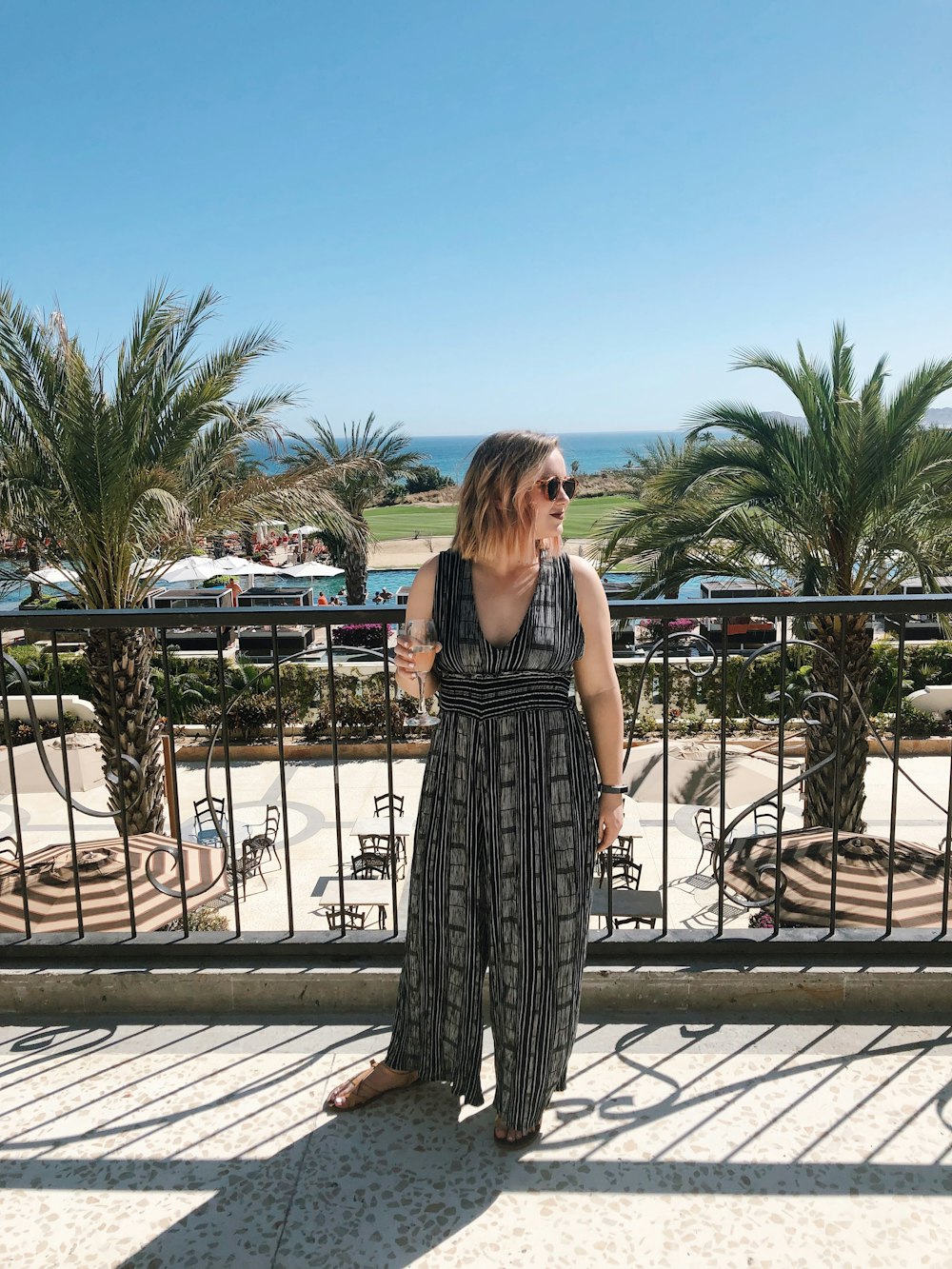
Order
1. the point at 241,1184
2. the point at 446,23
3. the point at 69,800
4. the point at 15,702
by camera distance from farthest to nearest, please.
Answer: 1. the point at 446,23
2. the point at 15,702
3. the point at 69,800
4. the point at 241,1184

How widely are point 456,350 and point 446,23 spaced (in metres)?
131

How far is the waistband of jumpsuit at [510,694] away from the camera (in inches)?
75.5

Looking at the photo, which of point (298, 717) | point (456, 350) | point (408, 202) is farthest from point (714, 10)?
point (456, 350)

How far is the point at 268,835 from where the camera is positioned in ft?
37.2

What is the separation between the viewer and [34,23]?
13.4 metres

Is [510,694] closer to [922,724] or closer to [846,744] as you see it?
[846,744]

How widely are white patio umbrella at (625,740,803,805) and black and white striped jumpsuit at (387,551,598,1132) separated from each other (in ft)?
27.6

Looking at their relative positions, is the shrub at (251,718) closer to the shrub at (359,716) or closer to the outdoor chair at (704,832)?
the shrub at (359,716)

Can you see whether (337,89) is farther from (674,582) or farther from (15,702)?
(674,582)

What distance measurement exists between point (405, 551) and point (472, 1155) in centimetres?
5579

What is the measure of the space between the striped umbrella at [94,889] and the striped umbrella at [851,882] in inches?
114

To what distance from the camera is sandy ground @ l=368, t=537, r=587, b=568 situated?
50.2 m

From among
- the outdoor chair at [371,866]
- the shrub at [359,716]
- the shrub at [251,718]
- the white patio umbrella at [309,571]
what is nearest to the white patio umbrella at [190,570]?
the shrub at [251,718]

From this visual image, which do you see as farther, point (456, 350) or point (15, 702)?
point (456, 350)
